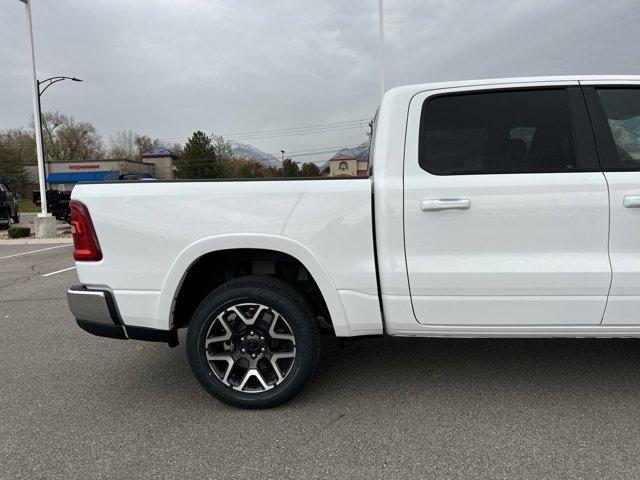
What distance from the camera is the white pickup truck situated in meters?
2.63

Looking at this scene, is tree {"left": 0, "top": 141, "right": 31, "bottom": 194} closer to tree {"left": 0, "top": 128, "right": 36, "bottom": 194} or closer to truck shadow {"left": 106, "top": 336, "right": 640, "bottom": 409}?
tree {"left": 0, "top": 128, "right": 36, "bottom": 194}

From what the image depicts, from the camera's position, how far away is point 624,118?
9.18ft

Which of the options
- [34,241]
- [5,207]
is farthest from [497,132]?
[5,207]

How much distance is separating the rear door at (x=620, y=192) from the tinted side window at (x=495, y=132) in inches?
7.5

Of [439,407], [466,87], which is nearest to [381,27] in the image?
[466,87]

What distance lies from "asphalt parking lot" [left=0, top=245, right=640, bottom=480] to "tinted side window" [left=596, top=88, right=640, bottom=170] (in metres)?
1.53

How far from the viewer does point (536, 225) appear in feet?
8.60

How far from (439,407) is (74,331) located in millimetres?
3716

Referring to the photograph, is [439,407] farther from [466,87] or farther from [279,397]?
[466,87]

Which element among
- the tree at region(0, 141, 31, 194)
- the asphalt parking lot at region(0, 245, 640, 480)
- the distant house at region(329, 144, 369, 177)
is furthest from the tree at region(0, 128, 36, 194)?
the asphalt parking lot at region(0, 245, 640, 480)

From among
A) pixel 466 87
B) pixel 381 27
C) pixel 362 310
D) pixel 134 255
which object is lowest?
pixel 362 310

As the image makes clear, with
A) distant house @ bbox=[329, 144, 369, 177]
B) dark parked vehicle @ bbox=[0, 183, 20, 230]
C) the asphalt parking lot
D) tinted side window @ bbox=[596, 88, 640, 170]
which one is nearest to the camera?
the asphalt parking lot

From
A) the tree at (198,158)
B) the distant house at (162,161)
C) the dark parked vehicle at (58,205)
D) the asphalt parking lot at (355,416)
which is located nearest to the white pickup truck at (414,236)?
the asphalt parking lot at (355,416)

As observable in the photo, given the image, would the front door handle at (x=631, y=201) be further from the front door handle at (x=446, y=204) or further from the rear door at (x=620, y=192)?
the front door handle at (x=446, y=204)
